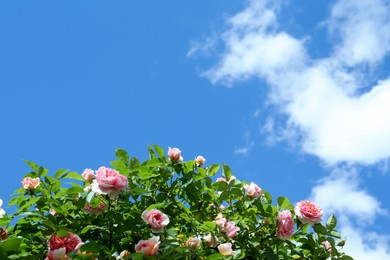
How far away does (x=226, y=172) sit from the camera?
3.92 meters

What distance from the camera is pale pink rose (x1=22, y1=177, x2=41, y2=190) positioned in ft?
12.0

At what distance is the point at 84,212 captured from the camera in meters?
3.63

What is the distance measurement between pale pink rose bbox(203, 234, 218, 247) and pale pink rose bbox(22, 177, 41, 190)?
46.9 inches

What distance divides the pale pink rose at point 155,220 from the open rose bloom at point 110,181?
209 millimetres

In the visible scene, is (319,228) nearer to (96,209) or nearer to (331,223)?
(331,223)

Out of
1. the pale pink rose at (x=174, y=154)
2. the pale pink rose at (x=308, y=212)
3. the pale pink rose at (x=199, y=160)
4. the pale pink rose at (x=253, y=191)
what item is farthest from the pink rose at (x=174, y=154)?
the pale pink rose at (x=308, y=212)

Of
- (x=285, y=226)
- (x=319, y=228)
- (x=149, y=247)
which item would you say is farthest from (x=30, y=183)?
(x=319, y=228)

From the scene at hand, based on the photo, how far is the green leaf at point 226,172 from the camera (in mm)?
3912

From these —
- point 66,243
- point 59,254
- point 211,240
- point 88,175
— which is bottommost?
point 59,254

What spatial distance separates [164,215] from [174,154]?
640 mm

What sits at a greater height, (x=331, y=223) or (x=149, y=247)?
(x=331, y=223)

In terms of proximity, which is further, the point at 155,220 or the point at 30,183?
the point at 30,183

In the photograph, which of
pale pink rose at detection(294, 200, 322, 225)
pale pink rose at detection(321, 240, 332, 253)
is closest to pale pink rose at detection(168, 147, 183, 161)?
pale pink rose at detection(294, 200, 322, 225)

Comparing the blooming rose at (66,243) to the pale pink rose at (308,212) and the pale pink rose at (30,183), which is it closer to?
the pale pink rose at (30,183)
